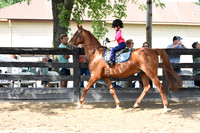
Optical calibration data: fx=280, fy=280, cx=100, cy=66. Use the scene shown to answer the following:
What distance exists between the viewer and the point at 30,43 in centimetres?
2609

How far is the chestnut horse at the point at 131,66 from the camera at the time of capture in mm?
7449

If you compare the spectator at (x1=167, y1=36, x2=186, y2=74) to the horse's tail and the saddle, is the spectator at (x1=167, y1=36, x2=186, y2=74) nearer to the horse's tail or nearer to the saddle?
the horse's tail

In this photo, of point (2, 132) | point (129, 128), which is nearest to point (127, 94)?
point (129, 128)

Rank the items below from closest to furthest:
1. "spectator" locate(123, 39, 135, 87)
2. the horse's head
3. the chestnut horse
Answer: the chestnut horse
the horse's head
"spectator" locate(123, 39, 135, 87)

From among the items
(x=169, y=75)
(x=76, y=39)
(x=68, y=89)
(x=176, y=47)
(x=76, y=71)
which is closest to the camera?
(x=169, y=75)

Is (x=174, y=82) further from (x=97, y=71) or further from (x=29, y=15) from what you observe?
(x=29, y=15)

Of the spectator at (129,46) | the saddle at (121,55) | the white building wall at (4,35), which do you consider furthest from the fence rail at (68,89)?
the white building wall at (4,35)

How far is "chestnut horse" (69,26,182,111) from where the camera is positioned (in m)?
7.45

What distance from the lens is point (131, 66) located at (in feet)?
25.0

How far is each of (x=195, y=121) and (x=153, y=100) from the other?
273 centimetres

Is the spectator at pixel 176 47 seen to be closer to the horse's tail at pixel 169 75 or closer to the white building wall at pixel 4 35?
the horse's tail at pixel 169 75

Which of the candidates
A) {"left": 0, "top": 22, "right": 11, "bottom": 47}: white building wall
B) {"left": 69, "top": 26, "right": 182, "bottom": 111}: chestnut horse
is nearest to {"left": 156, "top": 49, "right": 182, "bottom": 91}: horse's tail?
{"left": 69, "top": 26, "right": 182, "bottom": 111}: chestnut horse

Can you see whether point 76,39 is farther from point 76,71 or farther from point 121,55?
point 121,55

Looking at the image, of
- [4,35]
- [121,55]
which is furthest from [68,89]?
[4,35]
